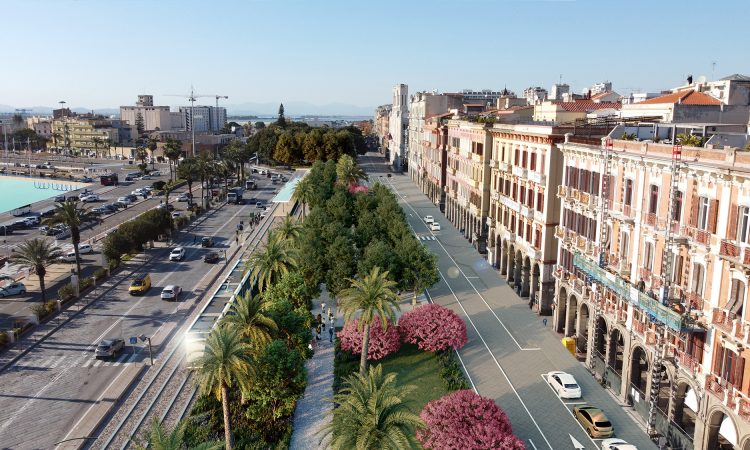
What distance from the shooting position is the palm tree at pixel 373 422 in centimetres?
2509

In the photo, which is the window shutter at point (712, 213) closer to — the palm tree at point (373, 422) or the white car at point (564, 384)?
the white car at point (564, 384)

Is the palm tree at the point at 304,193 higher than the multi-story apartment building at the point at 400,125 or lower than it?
lower

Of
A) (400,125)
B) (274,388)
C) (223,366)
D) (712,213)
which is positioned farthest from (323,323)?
(400,125)

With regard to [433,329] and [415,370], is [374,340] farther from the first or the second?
[433,329]

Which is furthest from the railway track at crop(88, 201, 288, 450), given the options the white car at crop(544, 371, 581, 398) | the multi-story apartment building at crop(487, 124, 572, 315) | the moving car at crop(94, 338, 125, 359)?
the multi-story apartment building at crop(487, 124, 572, 315)

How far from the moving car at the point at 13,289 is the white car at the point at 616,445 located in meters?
54.5

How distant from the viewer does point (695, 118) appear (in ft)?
162

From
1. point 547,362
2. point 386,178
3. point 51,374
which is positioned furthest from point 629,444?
point 386,178

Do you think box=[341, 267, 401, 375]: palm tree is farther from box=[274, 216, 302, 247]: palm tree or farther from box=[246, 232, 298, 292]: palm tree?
box=[274, 216, 302, 247]: palm tree

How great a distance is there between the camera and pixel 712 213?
28859mm

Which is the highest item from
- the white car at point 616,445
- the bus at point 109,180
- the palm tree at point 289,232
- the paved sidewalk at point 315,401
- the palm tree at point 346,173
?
the palm tree at point 346,173

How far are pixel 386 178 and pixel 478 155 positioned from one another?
82447 millimetres

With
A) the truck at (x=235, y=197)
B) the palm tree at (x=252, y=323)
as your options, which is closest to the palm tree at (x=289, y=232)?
the palm tree at (x=252, y=323)

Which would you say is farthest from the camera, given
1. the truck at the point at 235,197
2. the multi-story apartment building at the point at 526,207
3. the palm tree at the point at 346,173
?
the truck at the point at 235,197
